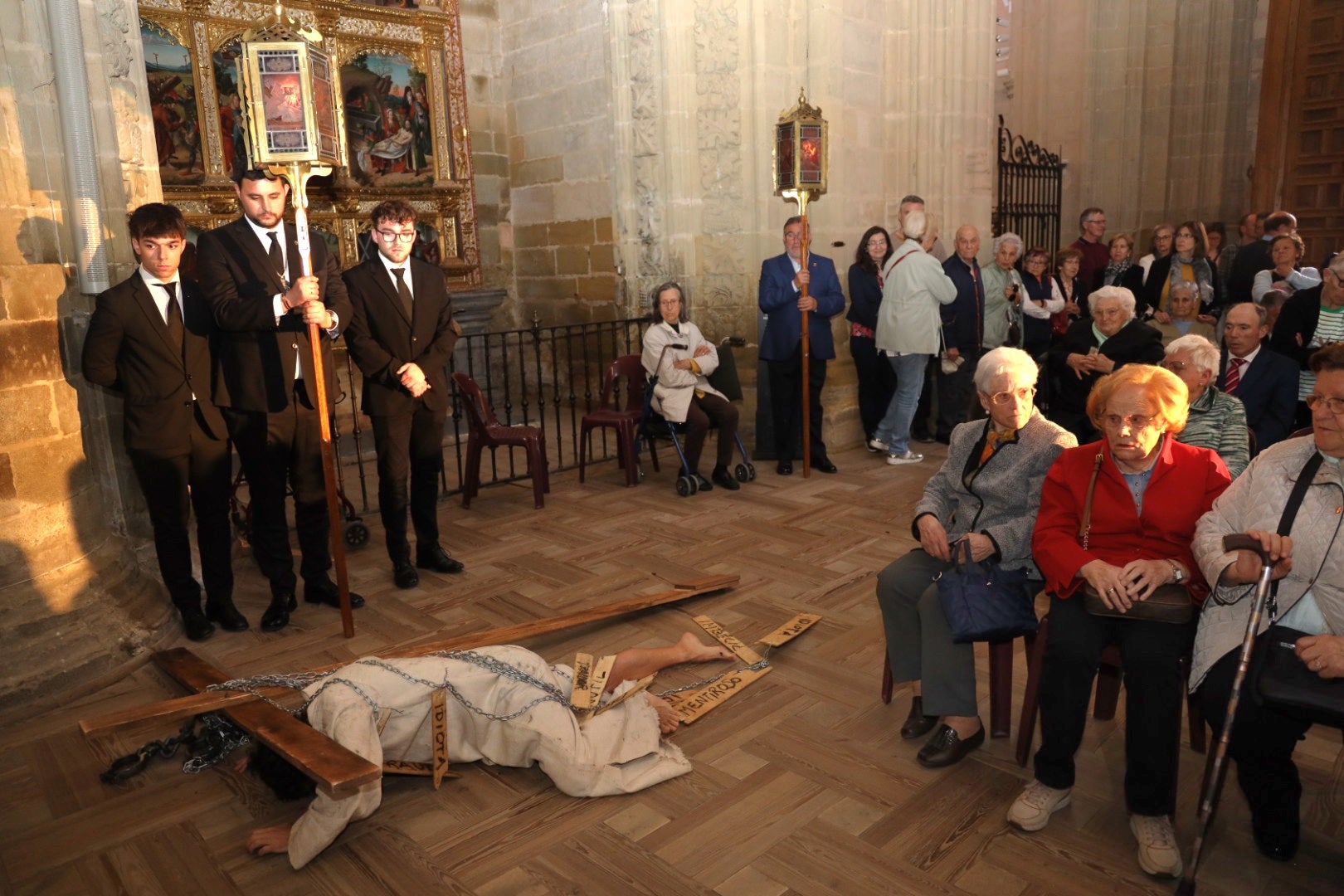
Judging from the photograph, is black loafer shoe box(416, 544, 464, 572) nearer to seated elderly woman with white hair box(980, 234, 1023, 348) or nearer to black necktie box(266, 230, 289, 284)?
black necktie box(266, 230, 289, 284)

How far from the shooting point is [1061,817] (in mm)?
2633

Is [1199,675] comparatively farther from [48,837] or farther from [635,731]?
[48,837]

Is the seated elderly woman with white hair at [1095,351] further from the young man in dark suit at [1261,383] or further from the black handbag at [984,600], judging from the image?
the black handbag at [984,600]

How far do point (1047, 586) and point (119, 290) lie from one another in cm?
339

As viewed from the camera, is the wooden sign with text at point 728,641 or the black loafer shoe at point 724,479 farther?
the black loafer shoe at point 724,479

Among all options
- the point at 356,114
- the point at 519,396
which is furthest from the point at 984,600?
the point at 519,396

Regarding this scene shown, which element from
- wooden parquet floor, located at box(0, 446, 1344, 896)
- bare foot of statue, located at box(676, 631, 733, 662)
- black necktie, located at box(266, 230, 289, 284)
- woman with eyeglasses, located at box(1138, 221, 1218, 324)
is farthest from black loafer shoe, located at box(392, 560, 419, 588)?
woman with eyeglasses, located at box(1138, 221, 1218, 324)

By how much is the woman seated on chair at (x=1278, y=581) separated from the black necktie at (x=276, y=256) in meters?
3.37

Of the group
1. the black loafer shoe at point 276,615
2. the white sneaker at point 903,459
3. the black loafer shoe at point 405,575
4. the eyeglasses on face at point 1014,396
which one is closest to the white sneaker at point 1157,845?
the eyeglasses on face at point 1014,396

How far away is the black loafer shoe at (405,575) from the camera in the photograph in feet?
14.8

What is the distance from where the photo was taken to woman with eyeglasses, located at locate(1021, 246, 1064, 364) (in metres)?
7.15

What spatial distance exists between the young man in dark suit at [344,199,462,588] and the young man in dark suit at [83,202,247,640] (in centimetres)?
64

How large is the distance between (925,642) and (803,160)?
3859mm

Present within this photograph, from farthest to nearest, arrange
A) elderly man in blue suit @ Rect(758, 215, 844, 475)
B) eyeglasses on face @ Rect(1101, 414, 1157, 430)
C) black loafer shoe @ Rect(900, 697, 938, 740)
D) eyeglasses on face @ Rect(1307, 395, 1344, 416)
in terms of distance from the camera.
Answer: elderly man in blue suit @ Rect(758, 215, 844, 475) → black loafer shoe @ Rect(900, 697, 938, 740) → eyeglasses on face @ Rect(1101, 414, 1157, 430) → eyeglasses on face @ Rect(1307, 395, 1344, 416)
